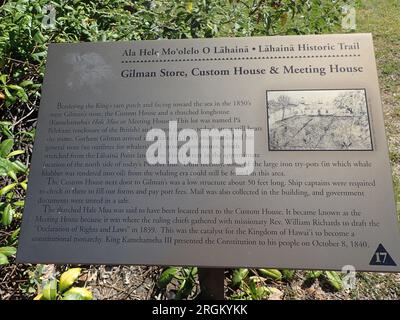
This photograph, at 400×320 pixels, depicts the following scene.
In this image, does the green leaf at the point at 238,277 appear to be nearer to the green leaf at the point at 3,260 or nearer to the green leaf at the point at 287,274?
the green leaf at the point at 287,274

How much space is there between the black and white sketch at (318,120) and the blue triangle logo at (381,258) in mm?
429

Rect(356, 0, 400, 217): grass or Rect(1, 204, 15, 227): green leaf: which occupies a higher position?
Rect(356, 0, 400, 217): grass

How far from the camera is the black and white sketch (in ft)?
5.22

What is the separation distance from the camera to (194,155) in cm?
162

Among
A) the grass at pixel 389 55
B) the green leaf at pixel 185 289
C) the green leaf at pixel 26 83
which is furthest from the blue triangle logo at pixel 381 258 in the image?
the green leaf at pixel 26 83

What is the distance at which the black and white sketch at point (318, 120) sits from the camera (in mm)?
1592

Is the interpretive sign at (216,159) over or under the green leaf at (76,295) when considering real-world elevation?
over

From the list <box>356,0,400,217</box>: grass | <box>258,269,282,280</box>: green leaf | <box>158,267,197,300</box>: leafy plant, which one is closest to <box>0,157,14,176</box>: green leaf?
<box>158,267,197,300</box>: leafy plant

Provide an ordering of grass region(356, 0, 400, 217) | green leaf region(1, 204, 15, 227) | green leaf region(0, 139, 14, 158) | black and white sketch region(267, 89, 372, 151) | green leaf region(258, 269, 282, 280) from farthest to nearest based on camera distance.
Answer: grass region(356, 0, 400, 217) → green leaf region(258, 269, 282, 280) → green leaf region(0, 139, 14, 158) → green leaf region(1, 204, 15, 227) → black and white sketch region(267, 89, 372, 151)

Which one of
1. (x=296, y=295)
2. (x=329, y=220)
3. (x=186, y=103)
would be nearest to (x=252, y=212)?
(x=329, y=220)

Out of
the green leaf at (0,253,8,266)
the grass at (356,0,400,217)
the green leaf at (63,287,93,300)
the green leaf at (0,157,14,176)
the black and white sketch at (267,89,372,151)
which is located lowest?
the green leaf at (63,287,93,300)

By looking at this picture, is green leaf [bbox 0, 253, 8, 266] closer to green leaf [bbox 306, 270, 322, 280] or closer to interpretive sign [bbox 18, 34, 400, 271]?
interpretive sign [bbox 18, 34, 400, 271]

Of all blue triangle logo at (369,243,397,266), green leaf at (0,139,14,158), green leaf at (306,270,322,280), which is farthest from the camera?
green leaf at (306,270,322,280)

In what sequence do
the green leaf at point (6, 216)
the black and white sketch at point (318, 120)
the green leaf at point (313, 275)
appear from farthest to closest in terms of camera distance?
1. the green leaf at point (313, 275)
2. the green leaf at point (6, 216)
3. the black and white sketch at point (318, 120)
